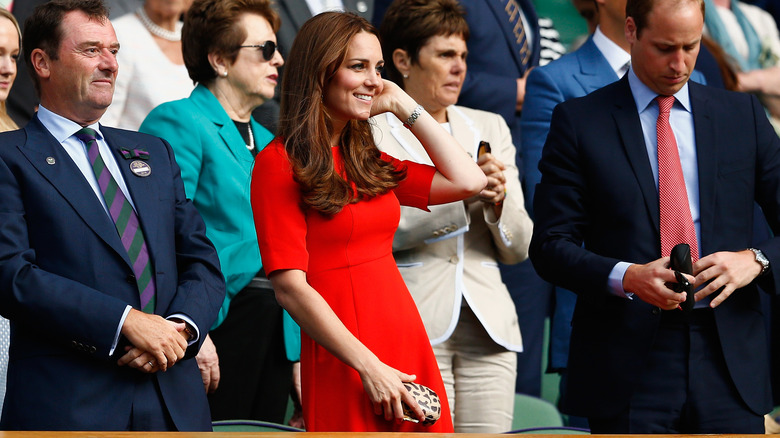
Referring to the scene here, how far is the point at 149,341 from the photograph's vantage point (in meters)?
2.29

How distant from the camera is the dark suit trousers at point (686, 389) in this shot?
256 centimetres

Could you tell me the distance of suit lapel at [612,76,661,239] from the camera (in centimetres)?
265

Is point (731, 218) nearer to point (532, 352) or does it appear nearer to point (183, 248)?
point (183, 248)

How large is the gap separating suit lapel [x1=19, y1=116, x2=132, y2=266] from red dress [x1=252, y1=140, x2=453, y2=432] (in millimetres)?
341

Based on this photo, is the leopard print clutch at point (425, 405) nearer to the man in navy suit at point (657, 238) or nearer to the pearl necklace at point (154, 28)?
the man in navy suit at point (657, 238)

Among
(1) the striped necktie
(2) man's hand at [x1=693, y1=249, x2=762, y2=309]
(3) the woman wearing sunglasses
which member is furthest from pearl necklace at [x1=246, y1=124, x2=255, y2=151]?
(2) man's hand at [x1=693, y1=249, x2=762, y2=309]

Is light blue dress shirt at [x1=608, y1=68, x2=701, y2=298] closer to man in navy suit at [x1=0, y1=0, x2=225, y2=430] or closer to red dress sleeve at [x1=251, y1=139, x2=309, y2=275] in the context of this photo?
red dress sleeve at [x1=251, y1=139, x2=309, y2=275]

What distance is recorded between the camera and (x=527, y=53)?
4418 mm

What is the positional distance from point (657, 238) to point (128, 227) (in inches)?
50.8

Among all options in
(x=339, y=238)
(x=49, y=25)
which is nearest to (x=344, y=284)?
(x=339, y=238)

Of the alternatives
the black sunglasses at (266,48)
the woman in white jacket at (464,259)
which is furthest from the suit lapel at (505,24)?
the black sunglasses at (266,48)

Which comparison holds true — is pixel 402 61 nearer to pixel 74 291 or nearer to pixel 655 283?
pixel 655 283

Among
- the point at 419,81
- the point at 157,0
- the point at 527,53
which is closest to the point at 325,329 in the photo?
the point at 419,81

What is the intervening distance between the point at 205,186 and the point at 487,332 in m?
0.99
